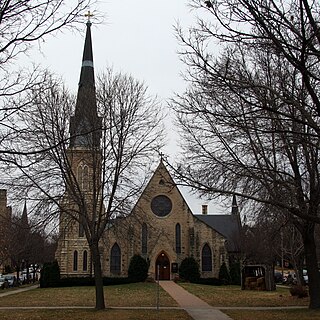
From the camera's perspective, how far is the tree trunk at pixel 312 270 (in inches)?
802

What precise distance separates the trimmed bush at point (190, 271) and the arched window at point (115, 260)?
5988mm

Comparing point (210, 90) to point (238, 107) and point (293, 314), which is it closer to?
point (238, 107)

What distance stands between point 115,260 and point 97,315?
31471 mm

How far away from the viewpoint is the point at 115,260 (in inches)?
1978

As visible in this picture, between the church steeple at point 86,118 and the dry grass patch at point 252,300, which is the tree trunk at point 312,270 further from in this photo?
the church steeple at point 86,118

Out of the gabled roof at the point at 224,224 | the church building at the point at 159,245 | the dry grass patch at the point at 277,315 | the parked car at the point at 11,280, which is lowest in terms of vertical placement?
the dry grass patch at the point at 277,315

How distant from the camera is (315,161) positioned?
720 inches

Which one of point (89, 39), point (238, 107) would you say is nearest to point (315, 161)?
point (238, 107)

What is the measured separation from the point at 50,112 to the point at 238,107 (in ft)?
30.4

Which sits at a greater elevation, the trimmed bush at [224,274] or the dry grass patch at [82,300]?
the trimmed bush at [224,274]

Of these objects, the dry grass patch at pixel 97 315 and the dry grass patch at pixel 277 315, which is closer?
the dry grass patch at pixel 277 315

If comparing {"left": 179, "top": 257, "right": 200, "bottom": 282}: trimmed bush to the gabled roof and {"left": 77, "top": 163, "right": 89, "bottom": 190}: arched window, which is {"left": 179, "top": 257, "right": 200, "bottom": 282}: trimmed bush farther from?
{"left": 77, "top": 163, "right": 89, "bottom": 190}: arched window

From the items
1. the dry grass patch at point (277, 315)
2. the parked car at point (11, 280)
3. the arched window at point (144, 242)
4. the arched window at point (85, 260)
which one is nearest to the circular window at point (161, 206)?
the arched window at point (144, 242)

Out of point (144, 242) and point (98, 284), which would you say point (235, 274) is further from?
point (98, 284)
